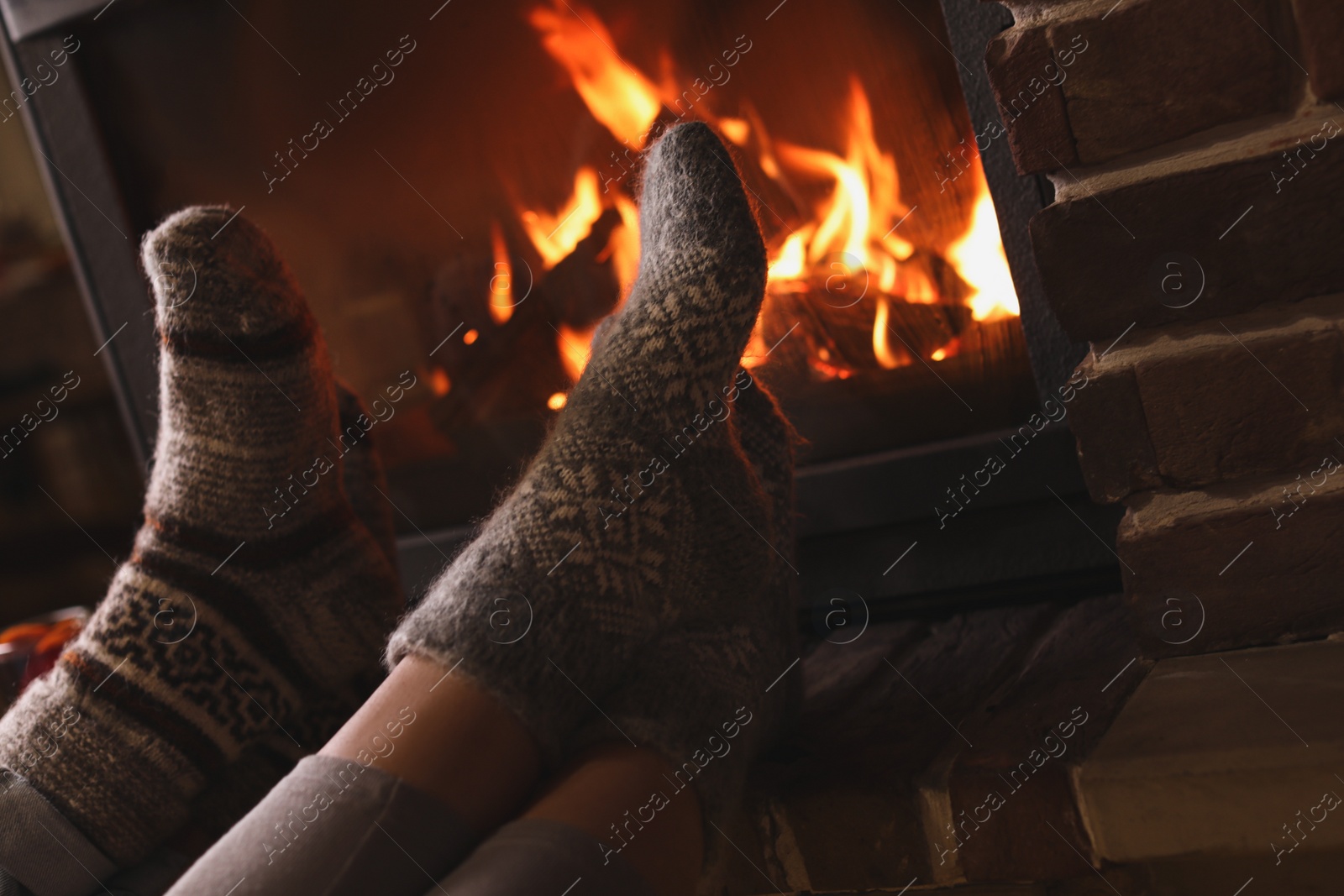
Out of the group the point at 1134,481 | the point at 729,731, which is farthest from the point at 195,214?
the point at 1134,481

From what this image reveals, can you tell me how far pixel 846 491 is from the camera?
89 cm

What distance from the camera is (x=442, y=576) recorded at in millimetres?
588

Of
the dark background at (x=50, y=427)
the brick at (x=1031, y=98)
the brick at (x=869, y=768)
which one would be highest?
the dark background at (x=50, y=427)

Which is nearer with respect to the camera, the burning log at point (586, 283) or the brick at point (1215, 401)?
the brick at point (1215, 401)

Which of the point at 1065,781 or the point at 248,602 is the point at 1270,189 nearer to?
the point at 1065,781

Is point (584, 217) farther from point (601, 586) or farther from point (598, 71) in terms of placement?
point (601, 586)

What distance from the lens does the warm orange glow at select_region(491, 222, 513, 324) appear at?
976 millimetres

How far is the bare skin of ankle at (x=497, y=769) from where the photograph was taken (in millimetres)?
505

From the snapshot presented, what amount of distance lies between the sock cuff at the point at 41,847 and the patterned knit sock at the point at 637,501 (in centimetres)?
26

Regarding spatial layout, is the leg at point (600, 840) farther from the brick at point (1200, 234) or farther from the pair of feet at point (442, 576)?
the brick at point (1200, 234)

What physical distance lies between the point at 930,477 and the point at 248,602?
0.53 metres

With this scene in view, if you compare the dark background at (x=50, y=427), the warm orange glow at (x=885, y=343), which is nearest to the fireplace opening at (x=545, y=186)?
the warm orange glow at (x=885, y=343)

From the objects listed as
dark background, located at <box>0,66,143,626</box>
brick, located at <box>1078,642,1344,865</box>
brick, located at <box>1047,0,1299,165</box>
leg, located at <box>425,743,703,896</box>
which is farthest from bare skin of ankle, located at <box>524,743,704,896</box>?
dark background, located at <box>0,66,143,626</box>

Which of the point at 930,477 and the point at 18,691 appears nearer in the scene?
the point at 930,477
